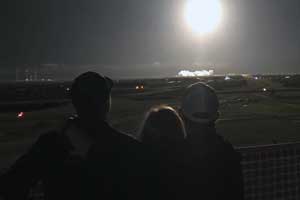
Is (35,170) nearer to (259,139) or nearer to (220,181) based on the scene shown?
(220,181)

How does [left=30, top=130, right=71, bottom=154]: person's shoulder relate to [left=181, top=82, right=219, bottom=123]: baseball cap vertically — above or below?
below

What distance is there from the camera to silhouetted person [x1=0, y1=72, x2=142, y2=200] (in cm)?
267

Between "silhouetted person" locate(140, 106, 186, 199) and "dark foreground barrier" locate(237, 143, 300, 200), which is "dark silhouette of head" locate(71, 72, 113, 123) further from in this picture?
"dark foreground barrier" locate(237, 143, 300, 200)

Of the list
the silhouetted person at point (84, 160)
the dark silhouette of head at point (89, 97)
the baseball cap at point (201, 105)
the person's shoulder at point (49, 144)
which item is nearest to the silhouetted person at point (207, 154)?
the baseball cap at point (201, 105)

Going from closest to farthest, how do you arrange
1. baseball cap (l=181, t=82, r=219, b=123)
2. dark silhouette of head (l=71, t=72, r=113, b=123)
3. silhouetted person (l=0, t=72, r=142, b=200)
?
silhouetted person (l=0, t=72, r=142, b=200), dark silhouette of head (l=71, t=72, r=113, b=123), baseball cap (l=181, t=82, r=219, b=123)

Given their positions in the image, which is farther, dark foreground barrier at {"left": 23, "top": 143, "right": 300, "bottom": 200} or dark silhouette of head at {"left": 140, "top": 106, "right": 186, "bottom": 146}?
dark foreground barrier at {"left": 23, "top": 143, "right": 300, "bottom": 200}

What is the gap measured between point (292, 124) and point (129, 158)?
2677 cm

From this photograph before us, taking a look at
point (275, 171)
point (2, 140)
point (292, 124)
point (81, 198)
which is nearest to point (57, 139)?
point (81, 198)

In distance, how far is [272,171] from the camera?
6742 millimetres

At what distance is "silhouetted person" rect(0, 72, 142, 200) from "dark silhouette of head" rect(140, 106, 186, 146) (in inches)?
9.4

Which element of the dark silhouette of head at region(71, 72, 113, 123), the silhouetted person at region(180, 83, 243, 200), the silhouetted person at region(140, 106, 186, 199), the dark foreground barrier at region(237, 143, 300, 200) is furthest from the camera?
the dark foreground barrier at region(237, 143, 300, 200)

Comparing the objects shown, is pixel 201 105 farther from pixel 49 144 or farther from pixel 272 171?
pixel 272 171

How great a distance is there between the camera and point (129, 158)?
9.79ft

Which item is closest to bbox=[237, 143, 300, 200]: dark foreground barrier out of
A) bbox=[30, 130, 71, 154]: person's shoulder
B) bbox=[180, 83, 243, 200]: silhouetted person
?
bbox=[180, 83, 243, 200]: silhouetted person
